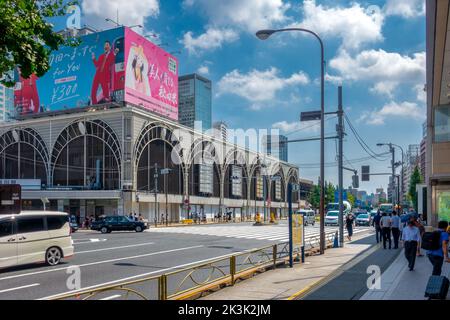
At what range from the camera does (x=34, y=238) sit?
52.4ft

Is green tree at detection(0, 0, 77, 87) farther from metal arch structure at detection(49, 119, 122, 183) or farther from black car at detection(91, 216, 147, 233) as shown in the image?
metal arch structure at detection(49, 119, 122, 183)

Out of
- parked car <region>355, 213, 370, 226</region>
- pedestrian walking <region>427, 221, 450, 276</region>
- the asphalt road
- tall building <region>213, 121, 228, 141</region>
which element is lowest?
parked car <region>355, 213, 370, 226</region>

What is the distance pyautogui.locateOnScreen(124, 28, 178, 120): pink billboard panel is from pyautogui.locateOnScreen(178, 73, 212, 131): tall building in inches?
2055

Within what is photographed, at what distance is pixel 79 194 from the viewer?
55.9 m

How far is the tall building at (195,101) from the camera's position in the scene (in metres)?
124

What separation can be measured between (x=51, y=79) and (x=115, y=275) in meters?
57.2

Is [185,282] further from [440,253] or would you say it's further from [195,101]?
[195,101]

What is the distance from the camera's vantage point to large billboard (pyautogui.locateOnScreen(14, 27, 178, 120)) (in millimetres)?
58969

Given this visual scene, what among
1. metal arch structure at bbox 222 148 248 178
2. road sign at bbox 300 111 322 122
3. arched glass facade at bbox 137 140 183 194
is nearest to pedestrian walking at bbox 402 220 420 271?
road sign at bbox 300 111 322 122

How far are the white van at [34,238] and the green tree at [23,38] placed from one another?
8413 millimetres

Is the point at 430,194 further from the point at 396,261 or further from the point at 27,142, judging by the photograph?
the point at 27,142

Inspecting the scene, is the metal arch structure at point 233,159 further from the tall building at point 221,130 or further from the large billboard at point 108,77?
the large billboard at point 108,77
